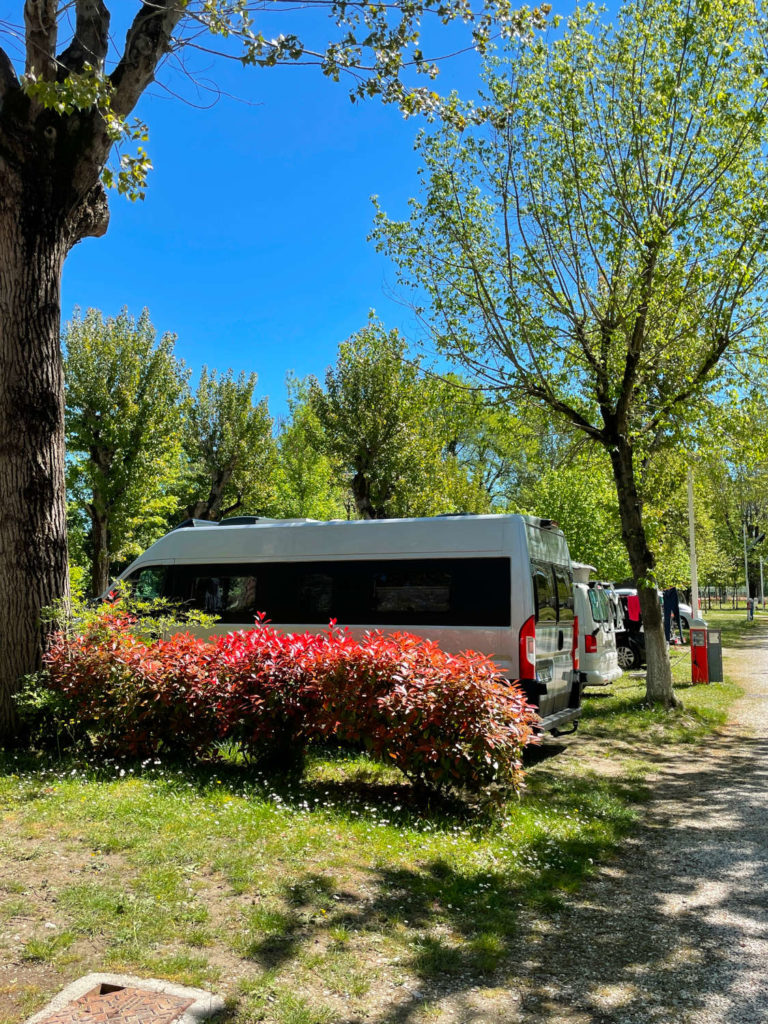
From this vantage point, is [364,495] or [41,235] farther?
[364,495]

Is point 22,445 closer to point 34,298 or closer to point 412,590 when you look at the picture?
point 34,298

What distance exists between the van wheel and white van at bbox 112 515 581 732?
30.3 ft

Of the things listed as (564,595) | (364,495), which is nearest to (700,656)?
(564,595)

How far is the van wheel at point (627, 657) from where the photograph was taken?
18672mm

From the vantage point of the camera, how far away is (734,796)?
768 cm

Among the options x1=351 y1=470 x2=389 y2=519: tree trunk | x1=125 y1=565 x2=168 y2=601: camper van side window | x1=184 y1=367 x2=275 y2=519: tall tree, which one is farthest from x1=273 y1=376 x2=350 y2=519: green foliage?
x1=125 y1=565 x2=168 y2=601: camper van side window

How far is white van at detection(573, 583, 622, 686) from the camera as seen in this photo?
13.4 metres

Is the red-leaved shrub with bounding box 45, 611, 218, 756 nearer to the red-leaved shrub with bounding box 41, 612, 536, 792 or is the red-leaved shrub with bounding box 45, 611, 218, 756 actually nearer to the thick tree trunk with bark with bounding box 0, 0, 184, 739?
the red-leaved shrub with bounding box 41, 612, 536, 792

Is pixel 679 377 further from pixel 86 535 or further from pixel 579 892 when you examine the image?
pixel 86 535

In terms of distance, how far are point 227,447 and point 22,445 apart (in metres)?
26.0

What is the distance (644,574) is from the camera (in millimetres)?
12078

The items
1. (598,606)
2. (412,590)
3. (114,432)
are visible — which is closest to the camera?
(412,590)

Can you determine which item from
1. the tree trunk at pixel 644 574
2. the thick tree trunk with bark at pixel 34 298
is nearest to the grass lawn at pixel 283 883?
the thick tree trunk with bark at pixel 34 298

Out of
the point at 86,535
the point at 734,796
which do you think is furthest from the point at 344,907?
the point at 86,535
